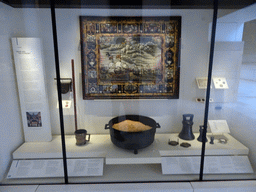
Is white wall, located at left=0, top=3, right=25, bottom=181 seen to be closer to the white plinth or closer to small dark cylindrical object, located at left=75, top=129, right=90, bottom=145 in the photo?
the white plinth

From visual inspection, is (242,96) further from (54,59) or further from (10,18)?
(10,18)

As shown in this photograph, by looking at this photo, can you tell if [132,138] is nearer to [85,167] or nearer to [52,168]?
[85,167]

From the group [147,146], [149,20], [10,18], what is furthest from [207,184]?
[10,18]

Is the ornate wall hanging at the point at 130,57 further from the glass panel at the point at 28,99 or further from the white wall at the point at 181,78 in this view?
the glass panel at the point at 28,99

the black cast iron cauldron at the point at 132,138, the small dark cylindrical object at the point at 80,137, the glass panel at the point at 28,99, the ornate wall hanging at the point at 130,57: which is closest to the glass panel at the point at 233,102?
the ornate wall hanging at the point at 130,57

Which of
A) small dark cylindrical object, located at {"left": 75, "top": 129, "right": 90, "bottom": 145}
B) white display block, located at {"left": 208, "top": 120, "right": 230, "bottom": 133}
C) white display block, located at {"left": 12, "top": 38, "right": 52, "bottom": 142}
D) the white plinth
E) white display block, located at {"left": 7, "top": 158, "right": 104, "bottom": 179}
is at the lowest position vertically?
white display block, located at {"left": 7, "top": 158, "right": 104, "bottom": 179}

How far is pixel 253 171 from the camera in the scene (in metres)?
1.94

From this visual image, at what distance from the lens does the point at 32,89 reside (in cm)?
188

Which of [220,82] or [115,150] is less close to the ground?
[220,82]

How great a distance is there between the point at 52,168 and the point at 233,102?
2.10 metres

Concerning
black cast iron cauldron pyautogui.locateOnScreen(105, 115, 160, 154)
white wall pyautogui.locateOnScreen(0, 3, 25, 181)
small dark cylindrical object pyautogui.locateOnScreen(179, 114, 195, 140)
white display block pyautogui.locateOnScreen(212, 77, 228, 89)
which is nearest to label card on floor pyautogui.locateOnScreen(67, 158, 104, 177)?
black cast iron cauldron pyautogui.locateOnScreen(105, 115, 160, 154)

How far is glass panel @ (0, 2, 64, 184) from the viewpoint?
1763 millimetres

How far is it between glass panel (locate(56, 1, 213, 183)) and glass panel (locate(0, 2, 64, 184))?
168 mm

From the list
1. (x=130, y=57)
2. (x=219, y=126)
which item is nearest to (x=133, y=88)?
(x=130, y=57)
